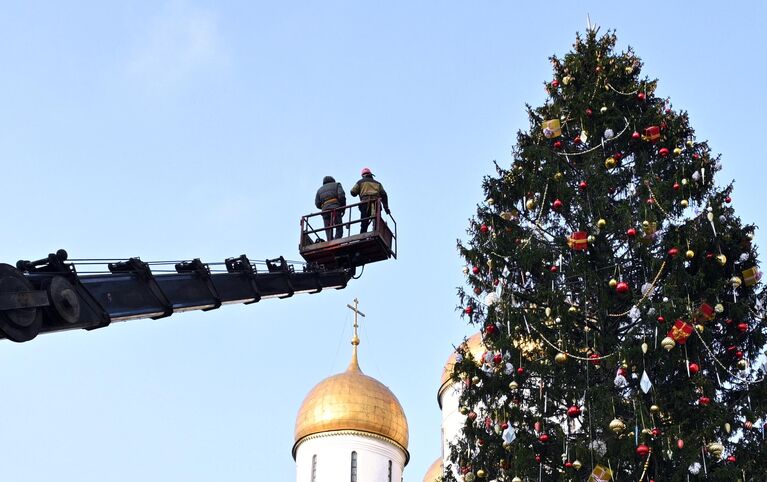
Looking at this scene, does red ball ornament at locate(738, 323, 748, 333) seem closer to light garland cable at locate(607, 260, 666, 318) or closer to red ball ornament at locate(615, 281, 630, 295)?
light garland cable at locate(607, 260, 666, 318)

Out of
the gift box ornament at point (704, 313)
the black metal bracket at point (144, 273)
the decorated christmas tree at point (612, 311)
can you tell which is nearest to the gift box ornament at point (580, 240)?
the decorated christmas tree at point (612, 311)

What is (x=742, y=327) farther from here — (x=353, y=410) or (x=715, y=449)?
(x=353, y=410)

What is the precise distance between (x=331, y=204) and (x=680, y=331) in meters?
6.29

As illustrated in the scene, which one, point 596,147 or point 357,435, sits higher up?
point 357,435

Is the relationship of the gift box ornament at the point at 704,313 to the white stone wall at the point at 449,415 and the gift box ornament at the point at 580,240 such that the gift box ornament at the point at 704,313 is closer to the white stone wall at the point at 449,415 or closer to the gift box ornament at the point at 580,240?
the gift box ornament at the point at 580,240

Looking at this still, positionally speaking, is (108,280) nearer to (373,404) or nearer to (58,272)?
(58,272)

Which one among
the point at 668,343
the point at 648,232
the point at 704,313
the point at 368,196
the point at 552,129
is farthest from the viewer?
the point at 552,129

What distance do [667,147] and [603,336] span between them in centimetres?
401

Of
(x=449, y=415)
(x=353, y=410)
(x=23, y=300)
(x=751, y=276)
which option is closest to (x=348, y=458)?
(x=353, y=410)

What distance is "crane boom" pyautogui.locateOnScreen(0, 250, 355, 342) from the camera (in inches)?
420

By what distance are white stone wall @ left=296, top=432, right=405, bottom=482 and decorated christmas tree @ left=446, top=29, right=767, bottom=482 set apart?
2137 cm

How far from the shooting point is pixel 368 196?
61.0 feet

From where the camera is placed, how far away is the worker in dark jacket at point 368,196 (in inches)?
726

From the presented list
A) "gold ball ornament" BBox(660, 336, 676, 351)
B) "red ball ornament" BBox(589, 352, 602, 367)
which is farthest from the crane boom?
"gold ball ornament" BBox(660, 336, 676, 351)
